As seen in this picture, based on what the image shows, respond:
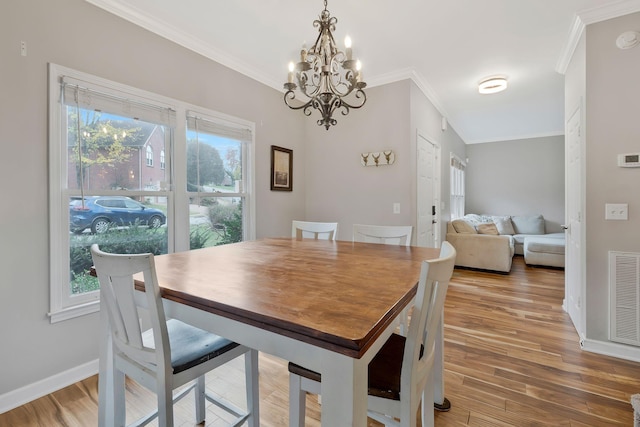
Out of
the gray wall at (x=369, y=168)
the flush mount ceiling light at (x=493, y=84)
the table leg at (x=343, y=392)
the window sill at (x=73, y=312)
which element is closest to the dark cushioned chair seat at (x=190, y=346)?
the table leg at (x=343, y=392)

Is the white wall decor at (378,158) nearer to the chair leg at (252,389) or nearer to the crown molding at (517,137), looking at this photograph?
the chair leg at (252,389)

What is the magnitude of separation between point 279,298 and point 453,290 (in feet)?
11.1

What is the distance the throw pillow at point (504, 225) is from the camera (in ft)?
19.4

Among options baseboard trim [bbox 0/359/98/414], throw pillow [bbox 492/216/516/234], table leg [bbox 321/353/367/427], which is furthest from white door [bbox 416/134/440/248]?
baseboard trim [bbox 0/359/98/414]

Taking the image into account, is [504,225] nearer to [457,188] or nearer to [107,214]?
[457,188]

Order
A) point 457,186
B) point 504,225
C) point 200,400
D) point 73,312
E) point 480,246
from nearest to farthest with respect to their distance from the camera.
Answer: point 200,400 < point 73,312 < point 480,246 < point 504,225 < point 457,186

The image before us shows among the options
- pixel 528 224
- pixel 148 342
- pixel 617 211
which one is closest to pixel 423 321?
pixel 148 342

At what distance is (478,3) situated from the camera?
6.93 ft

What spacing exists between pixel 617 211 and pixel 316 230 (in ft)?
7.35

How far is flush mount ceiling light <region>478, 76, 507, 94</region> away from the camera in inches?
133

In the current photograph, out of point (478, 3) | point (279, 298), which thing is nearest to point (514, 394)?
point (279, 298)

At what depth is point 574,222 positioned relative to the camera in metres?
2.62

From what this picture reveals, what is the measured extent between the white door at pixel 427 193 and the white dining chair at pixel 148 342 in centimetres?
271

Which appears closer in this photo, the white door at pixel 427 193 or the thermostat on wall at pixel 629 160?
the thermostat on wall at pixel 629 160
